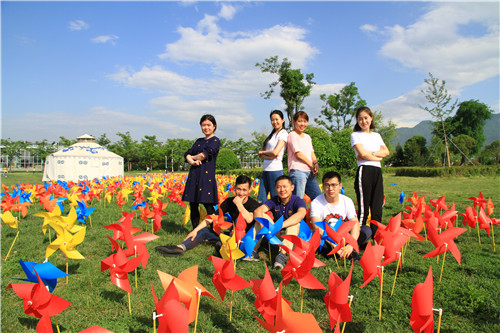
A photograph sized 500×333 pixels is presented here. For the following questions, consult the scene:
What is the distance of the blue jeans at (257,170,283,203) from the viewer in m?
3.82

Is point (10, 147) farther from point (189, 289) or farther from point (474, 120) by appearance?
point (474, 120)

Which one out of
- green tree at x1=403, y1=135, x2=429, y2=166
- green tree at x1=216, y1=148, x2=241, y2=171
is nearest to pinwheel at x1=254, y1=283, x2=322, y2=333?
green tree at x1=216, y1=148, x2=241, y2=171

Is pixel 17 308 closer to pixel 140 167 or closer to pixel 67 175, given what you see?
pixel 67 175

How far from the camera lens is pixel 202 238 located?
362 cm

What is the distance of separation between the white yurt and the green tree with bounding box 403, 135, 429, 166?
30.2 m

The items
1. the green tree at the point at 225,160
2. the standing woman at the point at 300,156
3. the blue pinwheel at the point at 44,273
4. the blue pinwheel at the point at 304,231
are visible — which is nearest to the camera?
the blue pinwheel at the point at 44,273

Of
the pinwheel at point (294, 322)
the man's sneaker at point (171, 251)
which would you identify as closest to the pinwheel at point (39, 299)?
the pinwheel at point (294, 322)

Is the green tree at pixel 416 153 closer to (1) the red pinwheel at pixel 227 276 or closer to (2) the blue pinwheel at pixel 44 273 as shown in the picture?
(1) the red pinwheel at pixel 227 276

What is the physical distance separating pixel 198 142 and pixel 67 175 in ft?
63.1

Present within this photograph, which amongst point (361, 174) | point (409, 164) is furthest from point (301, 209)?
point (409, 164)

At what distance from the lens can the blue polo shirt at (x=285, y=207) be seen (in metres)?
3.24

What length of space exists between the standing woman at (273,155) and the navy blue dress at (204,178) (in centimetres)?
61

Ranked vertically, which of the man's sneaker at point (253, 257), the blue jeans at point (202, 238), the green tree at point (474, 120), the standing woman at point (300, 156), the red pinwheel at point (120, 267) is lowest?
the man's sneaker at point (253, 257)

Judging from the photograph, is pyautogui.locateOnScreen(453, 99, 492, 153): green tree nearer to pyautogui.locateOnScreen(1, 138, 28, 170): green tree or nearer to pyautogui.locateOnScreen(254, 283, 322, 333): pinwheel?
pyautogui.locateOnScreen(254, 283, 322, 333): pinwheel
